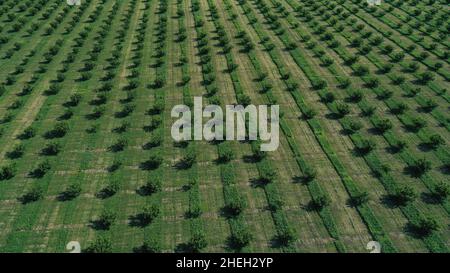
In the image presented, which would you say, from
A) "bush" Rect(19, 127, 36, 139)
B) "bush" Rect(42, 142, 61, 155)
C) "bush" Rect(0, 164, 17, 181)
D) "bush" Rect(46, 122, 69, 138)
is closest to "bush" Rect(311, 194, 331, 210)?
"bush" Rect(42, 142, 61, 155)

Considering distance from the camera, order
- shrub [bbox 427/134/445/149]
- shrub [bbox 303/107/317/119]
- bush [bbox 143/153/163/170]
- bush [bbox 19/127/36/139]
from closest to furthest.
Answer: bush [bbox 143/153/163/170] < shrub [bbox 427/134/445/149] < bush [bbox 19/127/36/139] < shrub [bbox 303/107/317/119]

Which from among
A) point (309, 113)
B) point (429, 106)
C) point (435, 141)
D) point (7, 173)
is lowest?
point (435, 141)

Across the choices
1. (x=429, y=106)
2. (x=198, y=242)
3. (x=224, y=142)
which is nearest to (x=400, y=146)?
(x=429, y=106)

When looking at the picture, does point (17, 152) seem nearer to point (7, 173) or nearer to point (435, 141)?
point (7, 173)

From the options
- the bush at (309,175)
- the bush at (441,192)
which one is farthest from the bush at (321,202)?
the bush at (441,192)

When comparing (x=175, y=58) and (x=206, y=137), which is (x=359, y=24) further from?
(x=206, y=137)

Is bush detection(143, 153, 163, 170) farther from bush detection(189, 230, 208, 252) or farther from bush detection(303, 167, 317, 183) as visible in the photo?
bush detection(303, 167, 317, 183)

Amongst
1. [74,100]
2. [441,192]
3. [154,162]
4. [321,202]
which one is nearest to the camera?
[321,202]

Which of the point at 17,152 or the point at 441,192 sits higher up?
the point at 17,152

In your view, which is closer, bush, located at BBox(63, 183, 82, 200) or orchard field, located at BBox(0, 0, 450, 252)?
orchard field, located at BBox(0, 0, 450, 252)
